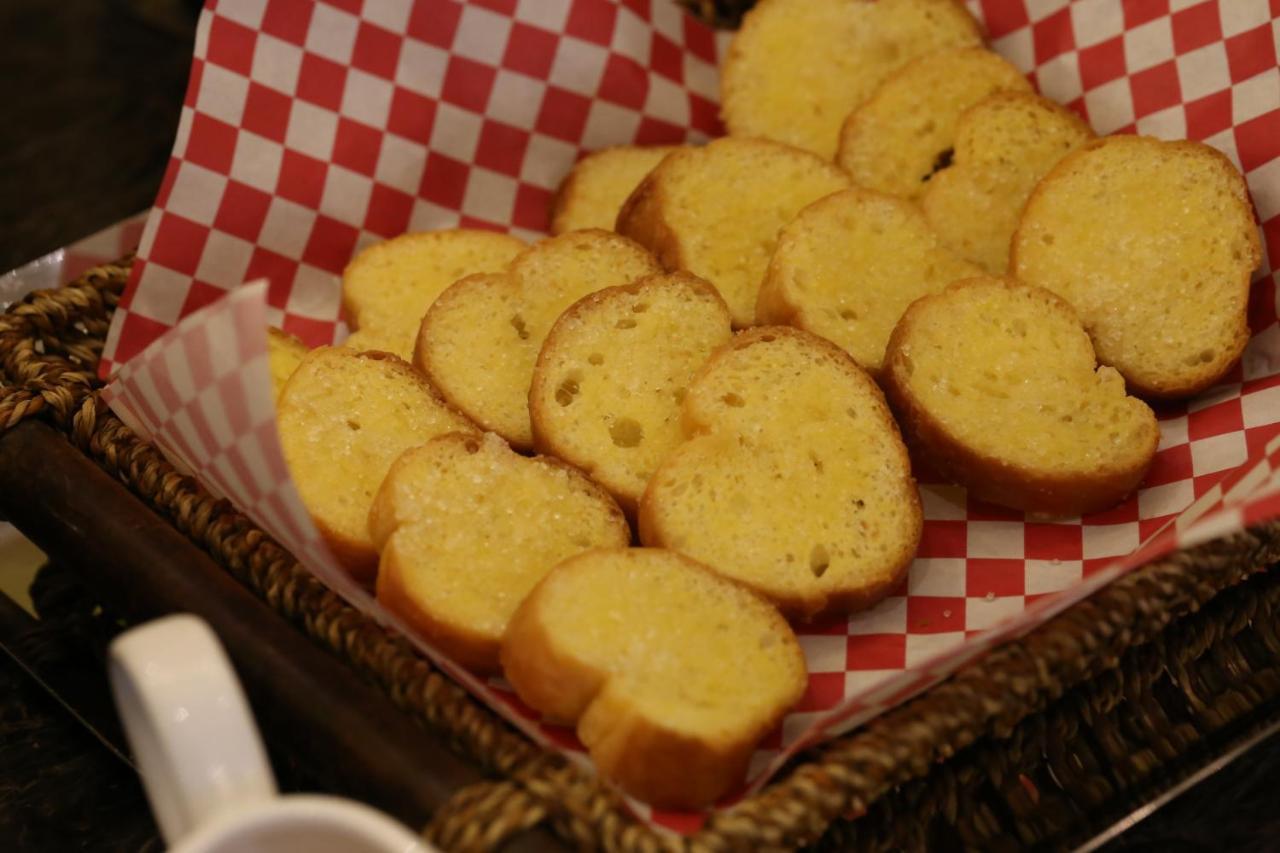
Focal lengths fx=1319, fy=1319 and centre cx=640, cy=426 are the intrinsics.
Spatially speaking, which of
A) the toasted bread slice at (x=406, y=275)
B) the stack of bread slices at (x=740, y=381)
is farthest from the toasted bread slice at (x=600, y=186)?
the toasted bread slice at (x=406, y=275)

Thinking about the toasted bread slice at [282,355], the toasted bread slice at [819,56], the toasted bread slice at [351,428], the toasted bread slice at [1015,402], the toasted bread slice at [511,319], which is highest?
the toasted bread slice at [819,56]

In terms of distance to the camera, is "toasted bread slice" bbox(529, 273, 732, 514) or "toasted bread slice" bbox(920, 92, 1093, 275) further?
"toasted bread slice" bbox(920, 92, 1093, 275)

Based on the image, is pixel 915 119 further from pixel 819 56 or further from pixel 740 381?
pixel 740 381

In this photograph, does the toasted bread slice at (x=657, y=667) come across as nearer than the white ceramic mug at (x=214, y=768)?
No

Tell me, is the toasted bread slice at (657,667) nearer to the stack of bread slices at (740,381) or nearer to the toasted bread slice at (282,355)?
the stack of bread slices at (740,381)

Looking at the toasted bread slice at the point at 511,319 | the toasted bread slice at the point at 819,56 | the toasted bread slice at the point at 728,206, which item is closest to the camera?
the toasted bread slice at the point at 511,319

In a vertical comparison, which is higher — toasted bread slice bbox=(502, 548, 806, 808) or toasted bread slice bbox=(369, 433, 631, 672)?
toasted bread slice bbox=(502, 548, 806, 808)

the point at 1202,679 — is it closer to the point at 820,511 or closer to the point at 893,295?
the point at 820,511

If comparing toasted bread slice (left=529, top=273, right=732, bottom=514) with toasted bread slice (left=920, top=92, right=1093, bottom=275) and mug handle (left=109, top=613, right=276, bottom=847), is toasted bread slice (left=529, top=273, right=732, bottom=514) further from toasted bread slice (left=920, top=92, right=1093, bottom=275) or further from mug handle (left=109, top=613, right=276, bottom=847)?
mug handle (left=109, top=613, right=276, bottom=847)

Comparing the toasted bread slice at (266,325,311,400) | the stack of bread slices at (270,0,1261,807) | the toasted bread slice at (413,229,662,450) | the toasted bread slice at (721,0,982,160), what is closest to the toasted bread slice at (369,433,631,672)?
the stack of bread slices at (270,0,1261,807)
